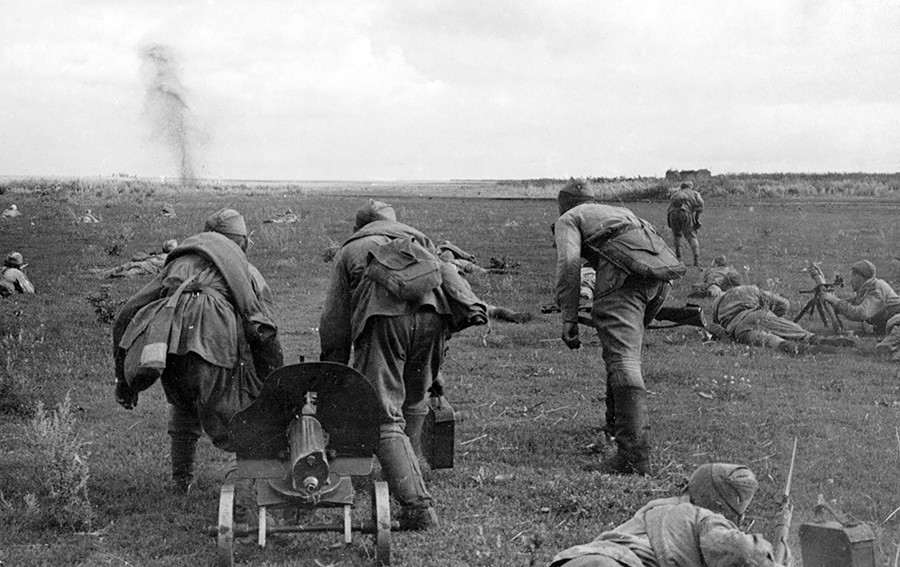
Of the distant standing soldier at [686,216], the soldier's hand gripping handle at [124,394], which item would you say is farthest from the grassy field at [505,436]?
the distant standing soldier at [686,216]

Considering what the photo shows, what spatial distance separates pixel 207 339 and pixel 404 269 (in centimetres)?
144

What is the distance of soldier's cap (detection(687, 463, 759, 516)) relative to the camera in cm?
473

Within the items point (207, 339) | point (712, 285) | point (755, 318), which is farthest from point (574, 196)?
point (712, 285)

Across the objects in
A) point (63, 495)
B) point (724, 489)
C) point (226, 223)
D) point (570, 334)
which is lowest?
point (63, 495)

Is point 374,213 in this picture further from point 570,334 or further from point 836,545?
point 836,545

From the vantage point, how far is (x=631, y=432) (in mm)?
7609

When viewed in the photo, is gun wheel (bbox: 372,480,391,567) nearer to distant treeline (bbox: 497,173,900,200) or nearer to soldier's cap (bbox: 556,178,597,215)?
soldier's cap (bbox: 556,178,597,215)

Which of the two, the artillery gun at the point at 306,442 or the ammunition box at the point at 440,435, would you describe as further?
the ammunition box at the point at 440,435

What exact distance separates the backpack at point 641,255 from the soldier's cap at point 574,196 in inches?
28.5

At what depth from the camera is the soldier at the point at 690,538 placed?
13.5 ft

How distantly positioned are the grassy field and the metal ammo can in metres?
0.23

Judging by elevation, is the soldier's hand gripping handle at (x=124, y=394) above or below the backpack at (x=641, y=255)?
below

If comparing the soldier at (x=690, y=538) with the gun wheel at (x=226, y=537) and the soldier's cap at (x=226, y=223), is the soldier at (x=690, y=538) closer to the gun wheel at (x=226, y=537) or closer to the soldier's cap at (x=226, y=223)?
the gun wheel at (x=226, y=537)

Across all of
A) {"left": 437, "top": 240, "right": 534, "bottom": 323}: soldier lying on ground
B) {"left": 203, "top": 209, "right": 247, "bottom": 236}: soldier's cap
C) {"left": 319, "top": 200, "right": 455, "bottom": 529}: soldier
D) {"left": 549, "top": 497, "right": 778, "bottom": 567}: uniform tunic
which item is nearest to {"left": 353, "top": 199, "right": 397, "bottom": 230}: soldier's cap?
{"left": 319, "top": 200, "right": 455, "bottom": 529}: soldier
